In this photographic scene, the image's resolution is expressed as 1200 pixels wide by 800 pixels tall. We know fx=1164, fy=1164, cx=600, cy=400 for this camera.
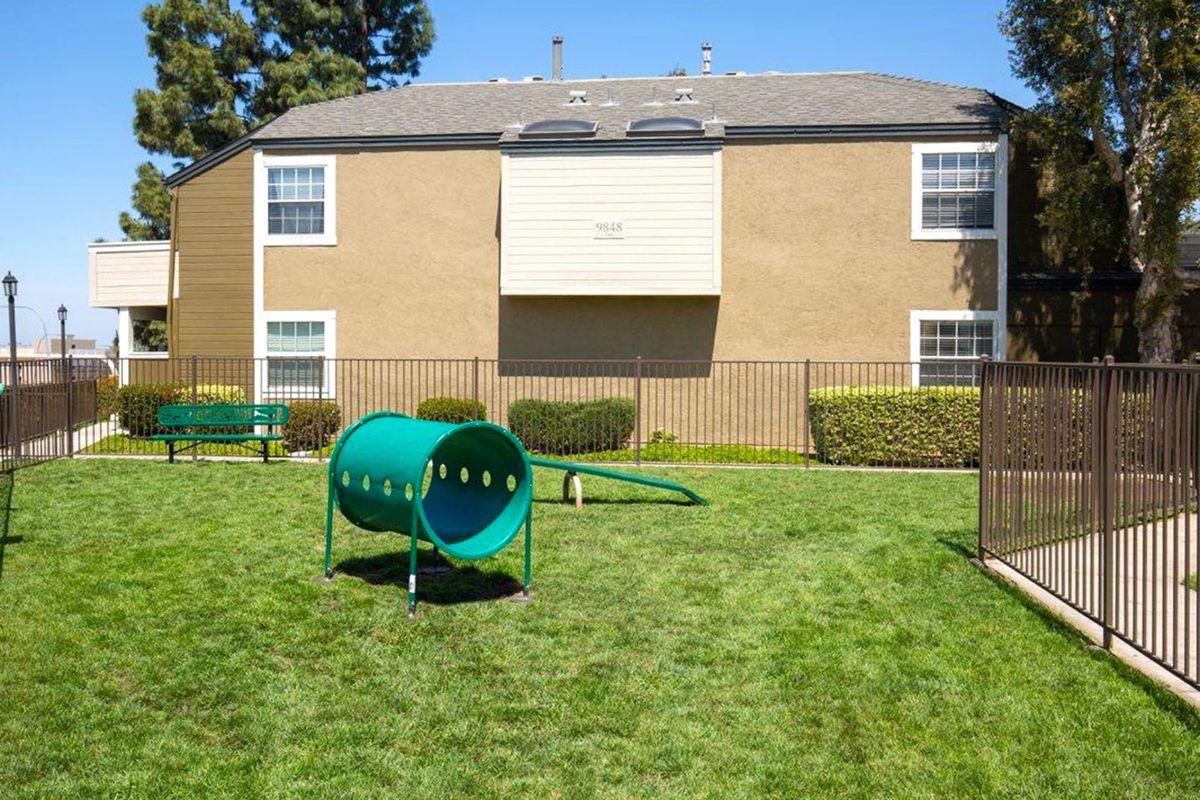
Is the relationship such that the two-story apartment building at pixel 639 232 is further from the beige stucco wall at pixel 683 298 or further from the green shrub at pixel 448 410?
the green shrub at pixel 448 410

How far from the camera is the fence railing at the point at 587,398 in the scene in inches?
782

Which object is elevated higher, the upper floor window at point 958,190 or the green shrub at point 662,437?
the upper floor window at point 958,190

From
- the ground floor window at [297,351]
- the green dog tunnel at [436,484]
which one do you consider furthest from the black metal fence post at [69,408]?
the green dog tunnel at [436,484]

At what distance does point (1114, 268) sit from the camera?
854 inches

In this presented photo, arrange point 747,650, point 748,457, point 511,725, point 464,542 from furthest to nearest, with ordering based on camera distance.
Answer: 1. point 748,457
2. point 464,542
3. point 747,650
4. point 511,725

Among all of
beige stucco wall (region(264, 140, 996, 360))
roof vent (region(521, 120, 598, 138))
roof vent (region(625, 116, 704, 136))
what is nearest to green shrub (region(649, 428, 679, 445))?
beige stucco wall (region(264, 140, 996, 360))

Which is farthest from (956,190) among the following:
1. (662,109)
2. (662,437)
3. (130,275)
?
(130,275)

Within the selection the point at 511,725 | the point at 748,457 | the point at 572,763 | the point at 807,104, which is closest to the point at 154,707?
the point at 511,725

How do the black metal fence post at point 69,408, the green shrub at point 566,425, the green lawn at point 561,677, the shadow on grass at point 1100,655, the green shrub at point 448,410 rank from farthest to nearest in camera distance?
1. the green shrub at point 448,410
2. the green shrub at point 566,425
3. the black metal fence post at point 69,408
4. the shadow on grass at point 1100,655
5. the green lawn at point 561,677

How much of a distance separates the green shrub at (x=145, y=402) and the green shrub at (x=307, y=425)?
91.7 inches

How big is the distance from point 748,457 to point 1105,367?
12269 millimetres

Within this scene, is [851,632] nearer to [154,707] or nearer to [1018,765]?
[1018,765]

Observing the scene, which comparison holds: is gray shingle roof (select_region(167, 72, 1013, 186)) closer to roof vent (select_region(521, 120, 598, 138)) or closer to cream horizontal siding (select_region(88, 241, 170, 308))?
roof vent (select_region(521, 120, 598, 138))

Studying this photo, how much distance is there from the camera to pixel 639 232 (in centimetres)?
2155
